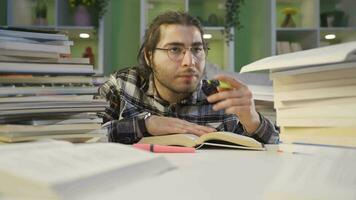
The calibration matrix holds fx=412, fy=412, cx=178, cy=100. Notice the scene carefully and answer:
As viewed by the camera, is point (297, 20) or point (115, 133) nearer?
point (115, 133)

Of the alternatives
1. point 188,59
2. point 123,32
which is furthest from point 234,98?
point 123,32

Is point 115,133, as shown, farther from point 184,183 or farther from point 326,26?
point 326,26

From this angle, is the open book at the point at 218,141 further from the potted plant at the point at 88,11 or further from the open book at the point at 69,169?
the potted plant at the point at 88,11

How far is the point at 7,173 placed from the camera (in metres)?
0.37

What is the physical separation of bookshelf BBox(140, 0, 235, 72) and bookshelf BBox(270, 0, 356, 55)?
0.36m

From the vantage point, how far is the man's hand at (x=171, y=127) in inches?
49.2

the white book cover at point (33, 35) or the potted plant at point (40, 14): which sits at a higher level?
the potted plant at point (40, 14)

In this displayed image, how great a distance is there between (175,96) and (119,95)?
25cm

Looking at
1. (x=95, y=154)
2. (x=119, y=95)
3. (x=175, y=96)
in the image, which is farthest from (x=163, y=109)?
(x=95, y=154)

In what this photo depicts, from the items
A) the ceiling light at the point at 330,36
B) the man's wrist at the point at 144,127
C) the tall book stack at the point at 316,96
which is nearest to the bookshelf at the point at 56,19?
the man's wrist at the point at 144,127

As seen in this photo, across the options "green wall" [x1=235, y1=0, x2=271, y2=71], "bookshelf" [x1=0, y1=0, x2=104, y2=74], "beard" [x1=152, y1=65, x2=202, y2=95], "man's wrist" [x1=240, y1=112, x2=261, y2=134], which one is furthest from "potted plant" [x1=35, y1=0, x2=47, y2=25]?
"man's wrist" [x1=240, y1=112, x2=261, y2=134]

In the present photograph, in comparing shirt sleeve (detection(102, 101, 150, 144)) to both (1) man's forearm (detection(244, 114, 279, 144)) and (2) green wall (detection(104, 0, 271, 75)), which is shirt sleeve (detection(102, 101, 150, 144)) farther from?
(2) green wall (detection(104, 0, 271, 75))

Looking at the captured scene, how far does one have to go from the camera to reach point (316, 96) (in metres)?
0.61

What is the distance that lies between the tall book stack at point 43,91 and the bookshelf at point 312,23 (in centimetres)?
244
